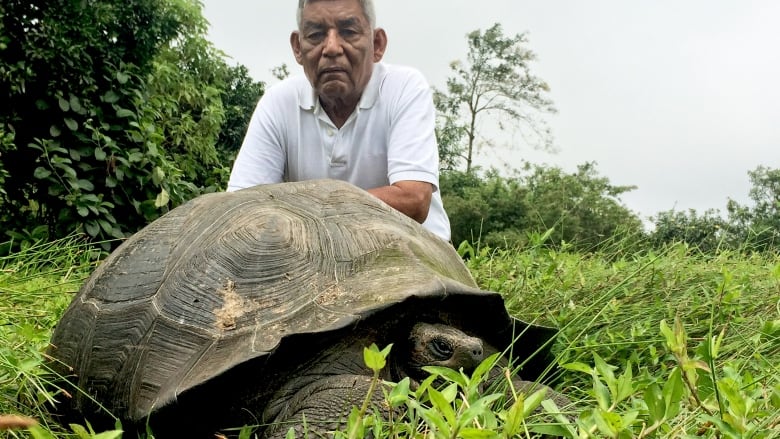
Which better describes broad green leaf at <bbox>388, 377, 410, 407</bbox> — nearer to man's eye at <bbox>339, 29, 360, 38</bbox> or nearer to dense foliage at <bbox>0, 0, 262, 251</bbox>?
man's eye at <bbox>339, 29, 360, 38</bbox>

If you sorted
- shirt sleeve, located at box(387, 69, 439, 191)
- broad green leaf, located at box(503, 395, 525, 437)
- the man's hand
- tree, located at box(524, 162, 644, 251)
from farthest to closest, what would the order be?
tree, located at box(524, 162, 644, 251)
shirt sleeve, located at box(387, 69, 439, 191)
the man's hand
broad green leaf, located at box(503, 395, 525, 437)

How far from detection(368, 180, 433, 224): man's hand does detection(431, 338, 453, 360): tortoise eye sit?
1470 millimetres

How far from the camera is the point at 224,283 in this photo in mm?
2027

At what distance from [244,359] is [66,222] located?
504cm

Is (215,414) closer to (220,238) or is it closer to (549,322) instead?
(220,238)

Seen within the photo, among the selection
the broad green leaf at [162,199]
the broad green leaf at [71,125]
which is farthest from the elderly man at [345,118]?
the broad green leaf at [71,125]

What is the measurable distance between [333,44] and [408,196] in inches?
33.5

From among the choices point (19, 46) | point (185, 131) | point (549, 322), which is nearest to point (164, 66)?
point (185, 131)

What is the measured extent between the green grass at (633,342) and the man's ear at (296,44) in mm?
1480

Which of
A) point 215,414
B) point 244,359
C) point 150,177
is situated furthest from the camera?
point 150,177

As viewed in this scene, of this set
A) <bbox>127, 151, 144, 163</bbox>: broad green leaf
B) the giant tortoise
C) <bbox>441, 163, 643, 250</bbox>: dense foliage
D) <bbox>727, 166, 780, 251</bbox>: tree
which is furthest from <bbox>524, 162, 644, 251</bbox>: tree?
the giant tortoise

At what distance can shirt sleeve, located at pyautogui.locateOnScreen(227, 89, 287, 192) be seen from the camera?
3926 millimetres

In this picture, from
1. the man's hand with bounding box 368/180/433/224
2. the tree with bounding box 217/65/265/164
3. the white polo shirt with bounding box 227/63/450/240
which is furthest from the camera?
the tree with bounding box 217/65/265/164

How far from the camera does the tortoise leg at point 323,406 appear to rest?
5.69ft
